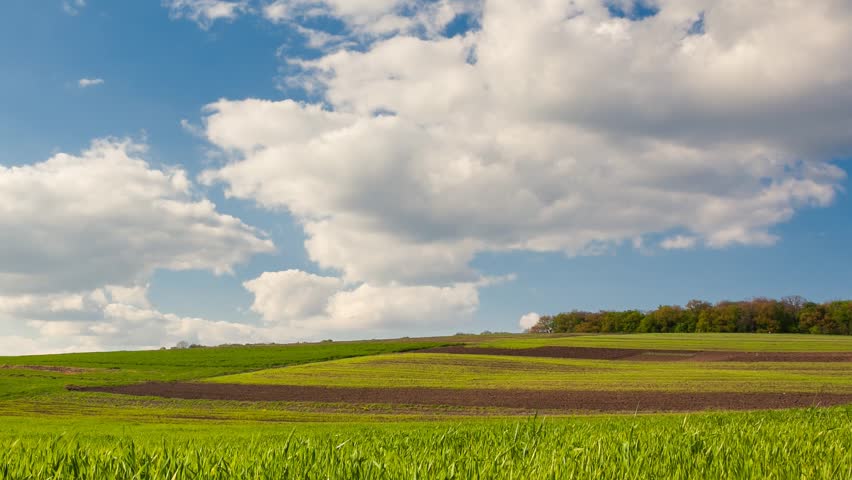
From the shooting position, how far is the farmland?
12.8ft

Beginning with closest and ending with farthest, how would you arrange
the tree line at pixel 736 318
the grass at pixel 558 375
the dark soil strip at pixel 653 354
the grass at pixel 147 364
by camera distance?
the grass at pixel 558 375, the grass at pixel 147 364, the dark soil strip at pixel 653 354, the tree line at pixel 736 318

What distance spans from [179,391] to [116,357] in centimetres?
4013

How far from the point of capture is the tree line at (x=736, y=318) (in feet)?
402

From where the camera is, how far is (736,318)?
427 feet

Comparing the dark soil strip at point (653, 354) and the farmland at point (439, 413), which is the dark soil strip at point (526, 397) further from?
the dark soil strip at point (653, 354)

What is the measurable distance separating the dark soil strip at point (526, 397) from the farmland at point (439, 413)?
0.20m

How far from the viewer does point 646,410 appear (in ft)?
118

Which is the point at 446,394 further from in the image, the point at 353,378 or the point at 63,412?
the point at 63,412

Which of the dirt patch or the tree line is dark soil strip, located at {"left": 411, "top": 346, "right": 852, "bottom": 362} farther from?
the tree line

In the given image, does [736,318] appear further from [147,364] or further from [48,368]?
[48,368]

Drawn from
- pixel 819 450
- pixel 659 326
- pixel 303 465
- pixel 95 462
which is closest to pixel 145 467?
pixel 95 462

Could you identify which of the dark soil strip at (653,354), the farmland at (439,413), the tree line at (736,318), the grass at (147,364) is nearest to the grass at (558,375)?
the farmland at (439,413)

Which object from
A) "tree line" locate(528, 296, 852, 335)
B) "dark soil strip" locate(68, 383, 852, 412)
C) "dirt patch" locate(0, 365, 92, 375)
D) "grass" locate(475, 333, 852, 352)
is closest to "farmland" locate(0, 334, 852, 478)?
"dark soil strip" locate(68, 383, 852, 412)

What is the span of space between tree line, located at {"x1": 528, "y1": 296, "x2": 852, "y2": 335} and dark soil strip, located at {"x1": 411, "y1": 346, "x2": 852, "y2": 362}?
54.8 meters
